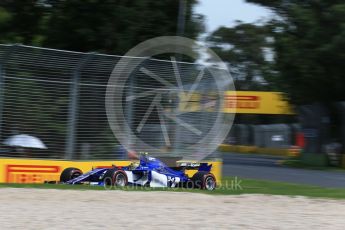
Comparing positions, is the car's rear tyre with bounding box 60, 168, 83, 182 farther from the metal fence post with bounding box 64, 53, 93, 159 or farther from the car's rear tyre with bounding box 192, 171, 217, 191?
the car's rear tyre with bounding box 192, 171, 217, 191

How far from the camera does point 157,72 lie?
51.9 ft

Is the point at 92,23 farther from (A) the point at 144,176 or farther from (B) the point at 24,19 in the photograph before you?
Answer: (A) the point at 144,176

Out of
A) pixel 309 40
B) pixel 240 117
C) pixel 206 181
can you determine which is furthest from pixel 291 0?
pixel 240 117

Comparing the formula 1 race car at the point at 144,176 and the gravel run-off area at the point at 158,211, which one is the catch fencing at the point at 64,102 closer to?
the formula 1 race car at the point at 144,176

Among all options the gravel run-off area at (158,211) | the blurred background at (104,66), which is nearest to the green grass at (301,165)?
the blurred background at (104,66)

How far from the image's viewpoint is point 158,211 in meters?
9.72

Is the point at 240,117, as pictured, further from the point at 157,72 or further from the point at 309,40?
the point at 157,72

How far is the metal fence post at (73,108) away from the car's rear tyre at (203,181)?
3013 millimetres

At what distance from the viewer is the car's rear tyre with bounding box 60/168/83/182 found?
13836 mm

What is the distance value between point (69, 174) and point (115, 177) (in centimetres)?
124

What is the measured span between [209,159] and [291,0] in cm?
1443

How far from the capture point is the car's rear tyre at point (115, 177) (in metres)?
13.3

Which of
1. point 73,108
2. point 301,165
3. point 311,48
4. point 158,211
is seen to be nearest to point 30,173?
point 73,108

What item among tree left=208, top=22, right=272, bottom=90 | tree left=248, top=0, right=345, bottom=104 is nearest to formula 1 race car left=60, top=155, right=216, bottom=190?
tree left=248, top=0, right=345, bottom=104
